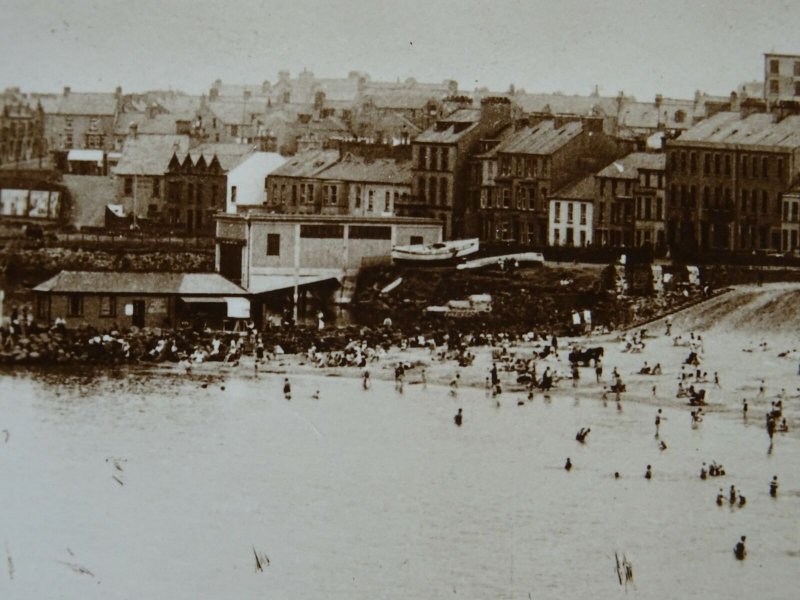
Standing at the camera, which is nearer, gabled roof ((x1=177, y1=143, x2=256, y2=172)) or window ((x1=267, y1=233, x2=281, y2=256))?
window ((x1=267, y1=233, x2=281, y2=256))

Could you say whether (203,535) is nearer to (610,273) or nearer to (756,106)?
(610,273)

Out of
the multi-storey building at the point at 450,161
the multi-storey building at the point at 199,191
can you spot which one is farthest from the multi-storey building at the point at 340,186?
the multi-storey building at the point at 199,191

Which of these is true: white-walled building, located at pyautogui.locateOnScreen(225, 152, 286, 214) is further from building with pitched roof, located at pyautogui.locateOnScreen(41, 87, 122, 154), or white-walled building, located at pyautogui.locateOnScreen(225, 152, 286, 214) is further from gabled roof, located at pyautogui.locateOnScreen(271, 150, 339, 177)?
building with pitched roof, located at pyautogui.locateOnScreen(41, 87, 122, 154)

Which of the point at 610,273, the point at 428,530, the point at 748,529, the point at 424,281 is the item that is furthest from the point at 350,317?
the point at 748,529

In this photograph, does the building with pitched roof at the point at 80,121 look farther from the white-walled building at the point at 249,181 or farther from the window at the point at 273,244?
the window at the point at 273,244

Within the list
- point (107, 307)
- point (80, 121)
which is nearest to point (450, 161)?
point (107, 307)

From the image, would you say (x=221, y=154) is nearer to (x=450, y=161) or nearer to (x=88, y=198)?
(x=88, y=198)

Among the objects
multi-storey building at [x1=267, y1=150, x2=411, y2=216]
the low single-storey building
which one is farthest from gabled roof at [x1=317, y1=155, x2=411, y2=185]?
the low single-storey building
